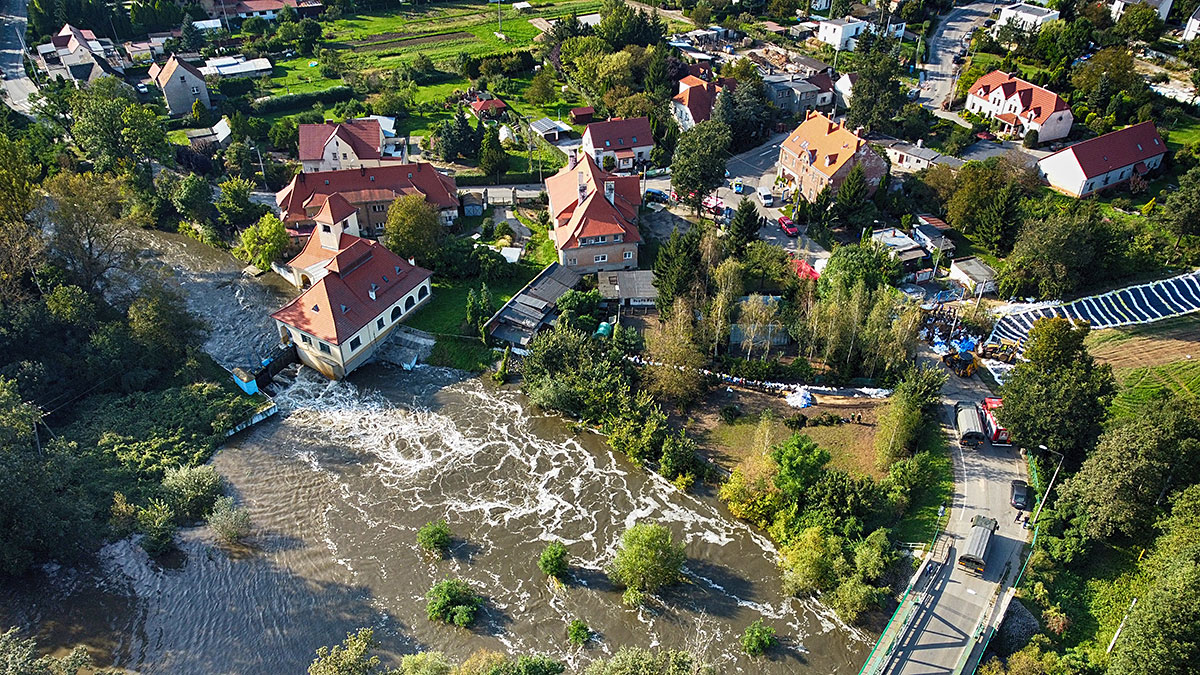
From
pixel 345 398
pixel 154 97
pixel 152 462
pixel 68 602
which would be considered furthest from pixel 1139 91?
pixel 154 97

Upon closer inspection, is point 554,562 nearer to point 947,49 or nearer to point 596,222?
point 596,222

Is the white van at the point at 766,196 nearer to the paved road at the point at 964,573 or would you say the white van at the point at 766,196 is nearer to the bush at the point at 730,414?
the bush at the point at 730,414

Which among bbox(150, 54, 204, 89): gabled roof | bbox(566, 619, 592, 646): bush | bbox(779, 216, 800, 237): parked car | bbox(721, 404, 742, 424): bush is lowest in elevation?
bbox(566, 619, 592, 646): bush

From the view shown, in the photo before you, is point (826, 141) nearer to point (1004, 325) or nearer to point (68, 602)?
point (1004, 325)

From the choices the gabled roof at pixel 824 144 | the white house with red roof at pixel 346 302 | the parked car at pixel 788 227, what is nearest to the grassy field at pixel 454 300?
the white house with red roof at pixel 346 302

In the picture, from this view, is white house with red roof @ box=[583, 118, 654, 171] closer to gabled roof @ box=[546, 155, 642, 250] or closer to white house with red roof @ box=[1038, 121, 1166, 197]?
gabled roof @ box=[546, 155, 642, 250]

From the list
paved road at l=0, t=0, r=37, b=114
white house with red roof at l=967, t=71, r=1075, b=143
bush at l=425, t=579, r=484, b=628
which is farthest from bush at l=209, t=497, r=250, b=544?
white house with red roof at l=967, t=71, r=1075, b=143
